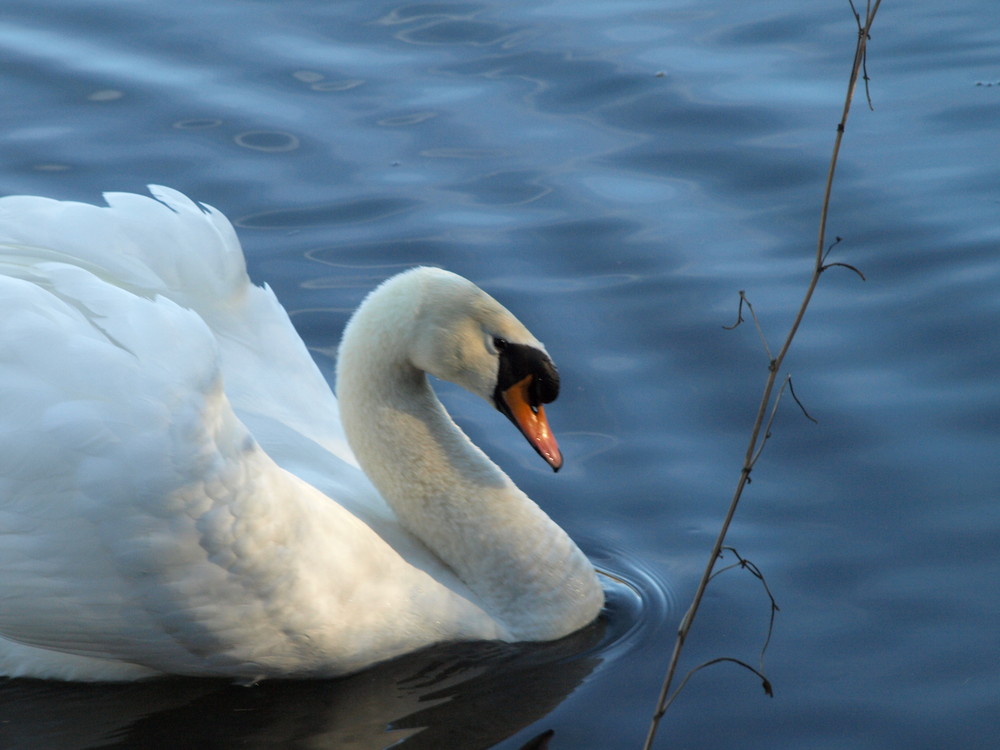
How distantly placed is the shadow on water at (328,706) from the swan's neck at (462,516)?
0.51 feet

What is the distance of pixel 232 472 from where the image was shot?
407 cm

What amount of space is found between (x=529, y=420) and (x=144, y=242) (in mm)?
1398

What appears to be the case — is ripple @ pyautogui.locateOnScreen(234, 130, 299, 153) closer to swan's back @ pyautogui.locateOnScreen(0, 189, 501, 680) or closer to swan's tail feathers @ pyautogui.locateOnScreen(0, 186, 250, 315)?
swan's tail feathers @ pyautogui.locateOnScreen(0, 186, 250, 315)

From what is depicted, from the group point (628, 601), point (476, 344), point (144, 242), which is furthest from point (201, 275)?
point (628, 601)

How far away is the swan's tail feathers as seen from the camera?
16.3 ft

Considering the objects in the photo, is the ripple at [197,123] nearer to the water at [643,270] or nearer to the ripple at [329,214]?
the water at [643,270]

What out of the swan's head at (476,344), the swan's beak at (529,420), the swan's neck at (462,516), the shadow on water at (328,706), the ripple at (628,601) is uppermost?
the swan's head at (476,344)

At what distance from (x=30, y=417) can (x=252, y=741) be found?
3.49 feet

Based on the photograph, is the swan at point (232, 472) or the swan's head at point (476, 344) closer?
the swan at point (232, 472)

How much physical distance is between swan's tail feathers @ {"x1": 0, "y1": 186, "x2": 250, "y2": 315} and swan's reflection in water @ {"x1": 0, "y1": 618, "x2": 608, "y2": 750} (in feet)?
4.14

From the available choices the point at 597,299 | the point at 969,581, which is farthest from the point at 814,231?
the point at 969,581

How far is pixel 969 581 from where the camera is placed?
4.94 m

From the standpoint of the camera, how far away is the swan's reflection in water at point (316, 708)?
14.0 ft

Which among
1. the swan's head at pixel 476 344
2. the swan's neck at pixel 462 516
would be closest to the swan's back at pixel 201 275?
the swan's neck at pixel 462 516
